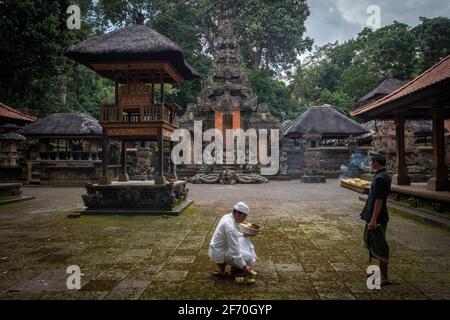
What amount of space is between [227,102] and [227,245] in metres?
21.1

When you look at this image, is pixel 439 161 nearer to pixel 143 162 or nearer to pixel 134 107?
pixel 134 107

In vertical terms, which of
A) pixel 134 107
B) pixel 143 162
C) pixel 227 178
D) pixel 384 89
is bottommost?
pixel 227 178

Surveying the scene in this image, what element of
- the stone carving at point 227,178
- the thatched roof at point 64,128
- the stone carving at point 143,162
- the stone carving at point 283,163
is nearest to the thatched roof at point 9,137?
the thatched roof at point 64,128

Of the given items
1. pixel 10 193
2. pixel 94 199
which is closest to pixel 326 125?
pixel 94 199

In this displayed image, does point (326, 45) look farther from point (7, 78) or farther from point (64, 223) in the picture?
point (64, 223)

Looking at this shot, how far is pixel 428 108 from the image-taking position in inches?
430

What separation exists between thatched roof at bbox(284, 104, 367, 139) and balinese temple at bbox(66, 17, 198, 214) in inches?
628

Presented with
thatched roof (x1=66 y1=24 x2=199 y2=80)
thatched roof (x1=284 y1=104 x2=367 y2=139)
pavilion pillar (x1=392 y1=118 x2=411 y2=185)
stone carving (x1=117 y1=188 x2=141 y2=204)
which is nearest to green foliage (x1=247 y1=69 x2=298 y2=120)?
thatched roof (x1=284 y1=104 x2=367 y2=139)

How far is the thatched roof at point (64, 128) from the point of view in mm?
20594

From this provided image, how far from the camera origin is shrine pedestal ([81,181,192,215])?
29.7 ft

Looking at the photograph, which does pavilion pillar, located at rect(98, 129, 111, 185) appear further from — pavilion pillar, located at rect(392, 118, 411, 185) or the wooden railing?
pavilion pillar, located at rect(392, 118, 411, 185)

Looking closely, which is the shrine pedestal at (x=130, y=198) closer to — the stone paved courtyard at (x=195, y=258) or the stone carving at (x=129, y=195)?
the stone carving at (x=129, y=195)

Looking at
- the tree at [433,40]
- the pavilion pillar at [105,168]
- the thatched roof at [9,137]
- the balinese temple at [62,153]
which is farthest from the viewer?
the tree at [433,40]
